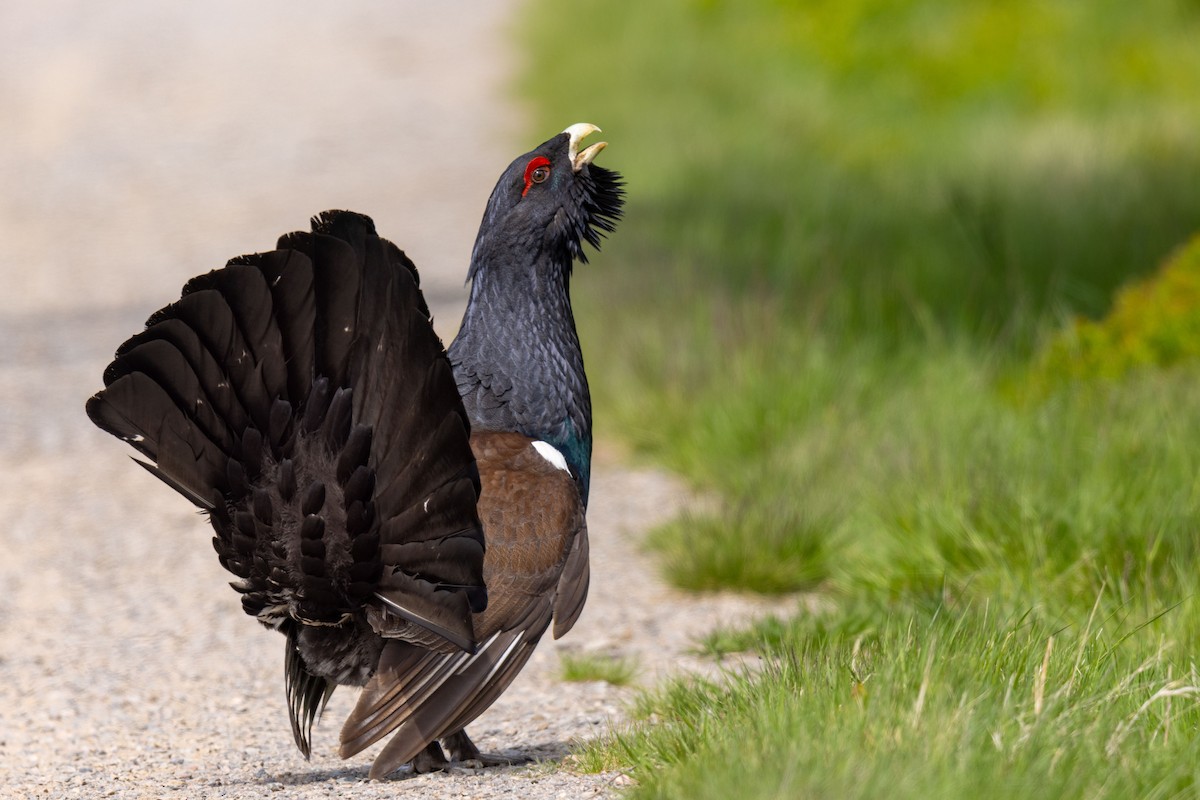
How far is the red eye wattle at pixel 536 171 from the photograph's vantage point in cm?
402

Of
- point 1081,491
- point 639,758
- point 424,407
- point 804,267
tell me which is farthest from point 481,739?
point 804,267

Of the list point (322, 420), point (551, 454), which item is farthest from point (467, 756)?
point (322, 420)

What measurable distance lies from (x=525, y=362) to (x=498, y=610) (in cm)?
70

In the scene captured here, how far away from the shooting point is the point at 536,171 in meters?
4.04

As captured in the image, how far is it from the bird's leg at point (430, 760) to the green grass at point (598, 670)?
97 centimetres

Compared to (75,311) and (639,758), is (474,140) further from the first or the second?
(639,758)

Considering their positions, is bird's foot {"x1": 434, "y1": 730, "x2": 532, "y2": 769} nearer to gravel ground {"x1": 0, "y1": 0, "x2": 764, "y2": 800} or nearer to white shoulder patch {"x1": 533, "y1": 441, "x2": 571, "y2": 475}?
gravel ground {"x1": 0, "y1": 0, "x2": 764, "y2": 800}

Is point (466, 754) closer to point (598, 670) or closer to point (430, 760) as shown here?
point (430, 760)

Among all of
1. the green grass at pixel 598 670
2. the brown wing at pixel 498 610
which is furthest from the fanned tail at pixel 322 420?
the green grass at pixel 598 670

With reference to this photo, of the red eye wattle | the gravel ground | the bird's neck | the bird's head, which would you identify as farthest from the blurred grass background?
the red eye wattle

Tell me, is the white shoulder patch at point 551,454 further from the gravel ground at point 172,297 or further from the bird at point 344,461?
the gravel ground at point 172,297

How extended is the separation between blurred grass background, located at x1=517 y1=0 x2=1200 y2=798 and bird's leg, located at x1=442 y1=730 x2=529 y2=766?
0.39 m

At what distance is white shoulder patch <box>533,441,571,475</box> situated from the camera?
380 cm

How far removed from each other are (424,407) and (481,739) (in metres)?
1.34
